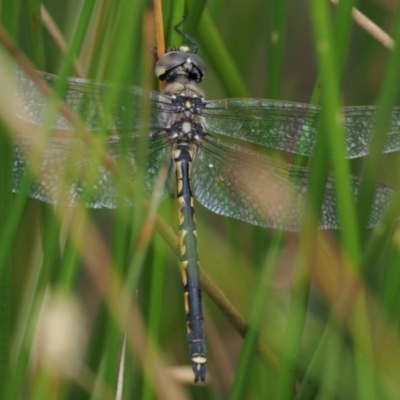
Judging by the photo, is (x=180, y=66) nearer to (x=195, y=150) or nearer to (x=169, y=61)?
(x=169, y=61)

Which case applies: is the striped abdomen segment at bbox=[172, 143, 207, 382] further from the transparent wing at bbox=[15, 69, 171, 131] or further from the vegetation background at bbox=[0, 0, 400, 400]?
the transparent wing at bbox=[15, 69, 171, 131]

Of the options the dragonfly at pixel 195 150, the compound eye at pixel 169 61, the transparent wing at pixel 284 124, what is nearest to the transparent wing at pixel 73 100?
the dragonfly at pixel 195 150

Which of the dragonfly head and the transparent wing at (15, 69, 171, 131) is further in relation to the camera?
the dragonfly head

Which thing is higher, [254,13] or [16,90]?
[254,13]

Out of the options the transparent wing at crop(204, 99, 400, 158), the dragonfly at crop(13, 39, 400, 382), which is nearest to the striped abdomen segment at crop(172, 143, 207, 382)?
the dragonfly at crop(13, 39, 400, 382)

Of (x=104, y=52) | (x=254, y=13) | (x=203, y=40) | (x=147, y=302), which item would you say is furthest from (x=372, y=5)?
(x=147, y=302)

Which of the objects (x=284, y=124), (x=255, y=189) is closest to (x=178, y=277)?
(x=255, y=189)

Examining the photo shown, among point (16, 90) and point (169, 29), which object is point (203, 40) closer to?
point (169, 29)
